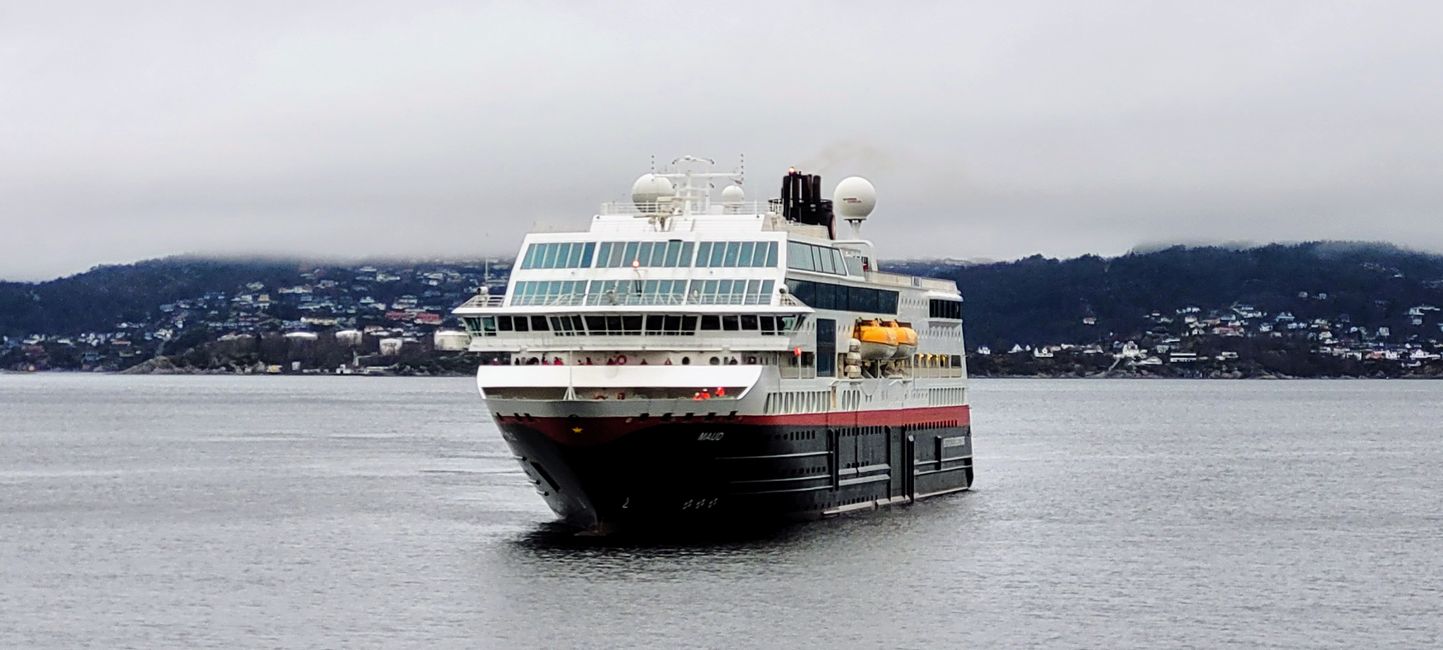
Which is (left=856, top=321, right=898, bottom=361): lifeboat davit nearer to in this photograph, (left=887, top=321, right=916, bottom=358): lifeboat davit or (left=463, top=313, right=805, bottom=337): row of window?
(left=887, top=321, right=916, bottom=358): lifeboat davit

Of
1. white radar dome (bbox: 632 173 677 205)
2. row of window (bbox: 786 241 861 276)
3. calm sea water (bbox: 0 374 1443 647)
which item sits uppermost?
white radar dome (bbox: 632 173 677 205)

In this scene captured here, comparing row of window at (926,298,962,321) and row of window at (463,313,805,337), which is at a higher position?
row of window at (926,298,962,321)

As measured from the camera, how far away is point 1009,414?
191 meters

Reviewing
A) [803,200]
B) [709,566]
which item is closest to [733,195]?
[803,200]

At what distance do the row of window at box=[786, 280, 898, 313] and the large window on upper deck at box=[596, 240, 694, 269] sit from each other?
3033 millimetres

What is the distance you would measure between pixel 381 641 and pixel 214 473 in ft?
172

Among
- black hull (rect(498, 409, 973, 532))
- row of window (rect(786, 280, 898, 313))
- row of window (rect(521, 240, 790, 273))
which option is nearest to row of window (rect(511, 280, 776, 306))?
row of window (rect(521, 240, 790, 273))

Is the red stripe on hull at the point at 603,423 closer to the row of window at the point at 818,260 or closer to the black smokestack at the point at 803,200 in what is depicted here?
the row of window at the point at 818,260

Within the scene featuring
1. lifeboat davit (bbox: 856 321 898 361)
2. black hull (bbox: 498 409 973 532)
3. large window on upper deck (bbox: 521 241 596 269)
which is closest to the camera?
black hull (bbox: 498 409 973 532)

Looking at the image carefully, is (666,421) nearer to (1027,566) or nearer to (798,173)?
(1027,566)

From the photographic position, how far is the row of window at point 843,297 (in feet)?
202

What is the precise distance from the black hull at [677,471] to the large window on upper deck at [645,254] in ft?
17.9

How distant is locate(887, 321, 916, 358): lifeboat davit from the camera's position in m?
68.7

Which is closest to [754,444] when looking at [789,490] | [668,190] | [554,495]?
[789,490]
